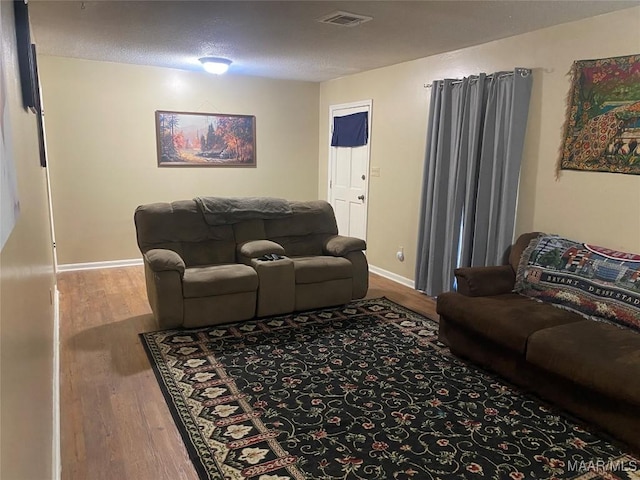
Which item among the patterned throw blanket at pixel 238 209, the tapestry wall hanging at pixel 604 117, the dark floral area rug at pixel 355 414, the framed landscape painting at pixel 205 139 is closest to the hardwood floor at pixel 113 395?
the dark floral area rug at pixel 355 414

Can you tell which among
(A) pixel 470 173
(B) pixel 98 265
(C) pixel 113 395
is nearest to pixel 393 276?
Result: (A) pixel 470 173

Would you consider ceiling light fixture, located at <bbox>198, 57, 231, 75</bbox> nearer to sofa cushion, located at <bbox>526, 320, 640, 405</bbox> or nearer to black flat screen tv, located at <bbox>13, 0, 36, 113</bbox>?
black flat screen tv, located at <bbox>13, 0, 36, 113</bbox>

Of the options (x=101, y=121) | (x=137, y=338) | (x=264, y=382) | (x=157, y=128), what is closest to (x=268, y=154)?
(x=157, y=128)

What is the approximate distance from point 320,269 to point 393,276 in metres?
1.42

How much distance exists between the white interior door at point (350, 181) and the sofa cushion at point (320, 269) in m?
1.54

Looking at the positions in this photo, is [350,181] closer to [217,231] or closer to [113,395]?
[217,231]

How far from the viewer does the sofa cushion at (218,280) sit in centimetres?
364

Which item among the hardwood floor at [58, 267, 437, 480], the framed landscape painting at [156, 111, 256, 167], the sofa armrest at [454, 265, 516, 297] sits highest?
the framed landscape painting at [156, 111, 256, 167]

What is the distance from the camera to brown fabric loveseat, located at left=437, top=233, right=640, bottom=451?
2295 mm

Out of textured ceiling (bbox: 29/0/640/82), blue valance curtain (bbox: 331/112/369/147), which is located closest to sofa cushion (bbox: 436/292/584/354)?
textured ceiling (bbox: 29/0/640/82)

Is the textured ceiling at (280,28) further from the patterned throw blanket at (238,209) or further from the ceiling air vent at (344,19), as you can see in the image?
the patterned throw blanket at (238,209)

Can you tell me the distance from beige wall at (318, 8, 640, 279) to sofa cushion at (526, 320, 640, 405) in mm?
776

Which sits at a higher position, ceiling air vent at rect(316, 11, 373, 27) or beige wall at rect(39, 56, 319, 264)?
ceiling air vent at rect(316, 11, 373, 27)

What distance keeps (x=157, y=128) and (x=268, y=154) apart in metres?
1.45
